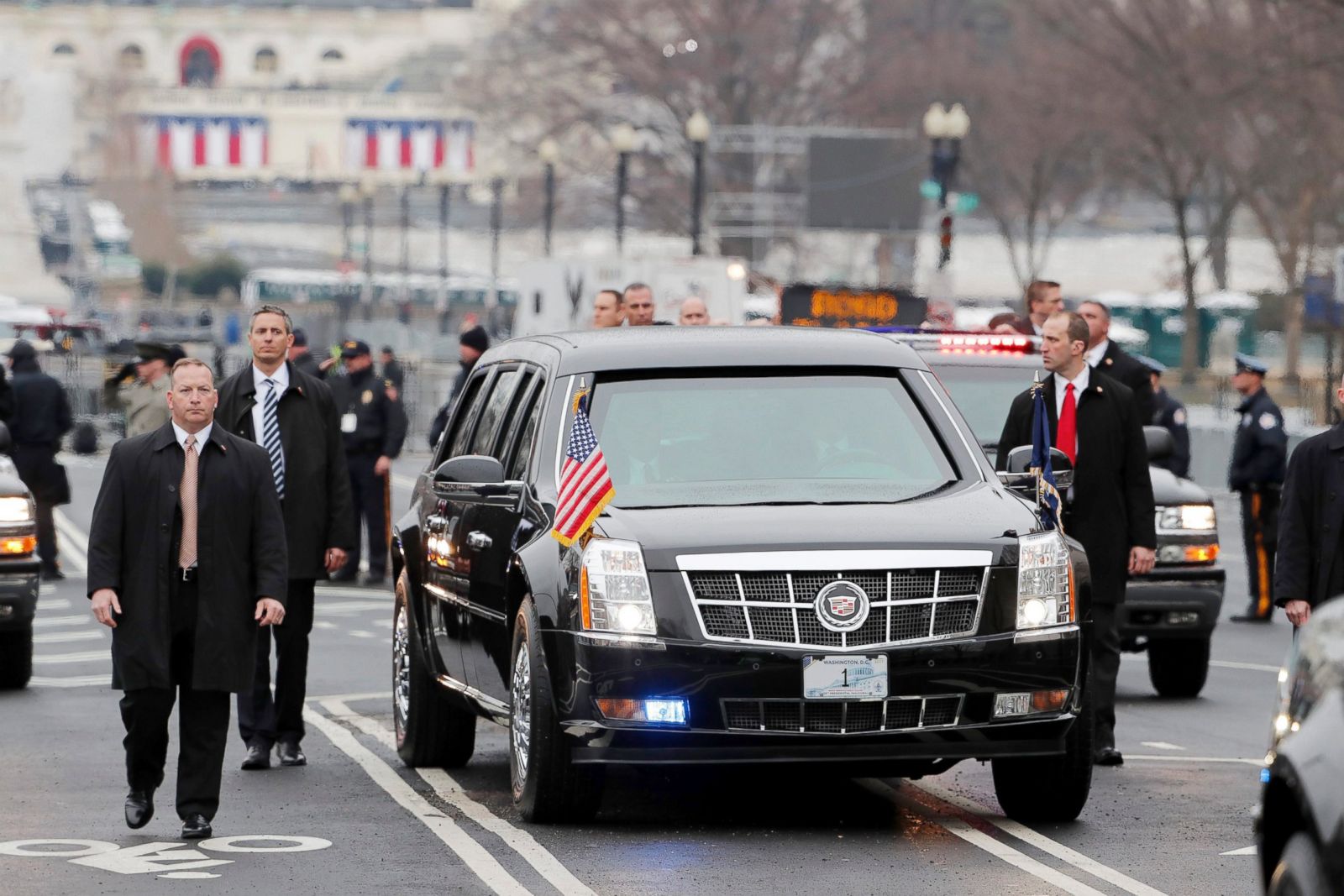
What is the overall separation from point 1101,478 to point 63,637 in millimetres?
8905

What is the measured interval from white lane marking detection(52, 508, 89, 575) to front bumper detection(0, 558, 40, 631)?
8334 mm

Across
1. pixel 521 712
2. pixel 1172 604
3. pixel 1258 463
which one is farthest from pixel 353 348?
pixel 521 712

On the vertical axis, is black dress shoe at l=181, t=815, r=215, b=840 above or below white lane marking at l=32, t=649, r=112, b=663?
above

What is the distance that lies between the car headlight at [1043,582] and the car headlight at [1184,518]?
17.0 feet

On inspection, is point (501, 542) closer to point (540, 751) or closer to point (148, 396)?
point (540, 751)

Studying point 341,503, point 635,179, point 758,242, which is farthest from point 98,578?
point 635,179

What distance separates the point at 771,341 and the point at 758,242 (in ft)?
165

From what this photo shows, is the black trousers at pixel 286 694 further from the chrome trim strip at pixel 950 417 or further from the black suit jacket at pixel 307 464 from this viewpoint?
the chrome trim strip at pixel 950 417

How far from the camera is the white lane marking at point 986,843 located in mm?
8375

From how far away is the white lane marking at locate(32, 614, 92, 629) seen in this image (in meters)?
18.8

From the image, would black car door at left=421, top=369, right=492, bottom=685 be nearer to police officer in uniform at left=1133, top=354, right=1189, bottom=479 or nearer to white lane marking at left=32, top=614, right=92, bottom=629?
white lane marking at left=32, top=614, right=92, bottom=629

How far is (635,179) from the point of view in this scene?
68.9 metres

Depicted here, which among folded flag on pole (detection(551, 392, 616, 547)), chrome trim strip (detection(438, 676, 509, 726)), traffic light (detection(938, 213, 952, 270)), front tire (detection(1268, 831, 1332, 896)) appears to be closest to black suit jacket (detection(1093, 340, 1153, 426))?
chrome trim strip (detection(438, 676, 509, 726))

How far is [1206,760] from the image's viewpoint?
11.6m
